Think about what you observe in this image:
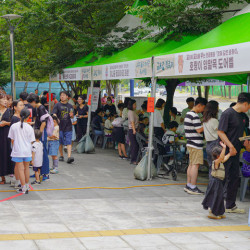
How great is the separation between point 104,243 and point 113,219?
51.6 inches

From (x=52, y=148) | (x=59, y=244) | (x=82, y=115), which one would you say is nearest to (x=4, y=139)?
(x=52, y=148)

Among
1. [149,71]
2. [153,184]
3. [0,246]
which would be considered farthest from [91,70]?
[0,246]

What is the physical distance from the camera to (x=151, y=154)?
11156 millimetres

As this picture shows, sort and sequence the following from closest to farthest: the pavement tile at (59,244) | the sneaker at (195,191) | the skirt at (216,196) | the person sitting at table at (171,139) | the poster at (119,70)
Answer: the pavement tile at (59,244) → the skirt at (216,196) → the sneaker at (195,191) → the person sitting at table at (171,139) → the poster at (119,70)

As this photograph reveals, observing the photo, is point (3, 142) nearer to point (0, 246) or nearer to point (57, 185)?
point (57, 185)

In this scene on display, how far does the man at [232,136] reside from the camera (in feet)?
25.9

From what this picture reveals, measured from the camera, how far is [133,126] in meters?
13.1

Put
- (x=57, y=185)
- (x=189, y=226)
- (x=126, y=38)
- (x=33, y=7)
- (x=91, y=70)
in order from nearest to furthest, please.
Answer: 1. (x=189, y=226)
2. (x=57, y=185)
3. (x=91, y=70)
4. (x=126, y=38)
5. (x=33, y=7)

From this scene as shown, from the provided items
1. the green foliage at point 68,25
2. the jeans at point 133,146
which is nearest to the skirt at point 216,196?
the jeans at point 133,146

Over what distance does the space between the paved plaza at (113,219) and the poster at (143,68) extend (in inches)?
92.3

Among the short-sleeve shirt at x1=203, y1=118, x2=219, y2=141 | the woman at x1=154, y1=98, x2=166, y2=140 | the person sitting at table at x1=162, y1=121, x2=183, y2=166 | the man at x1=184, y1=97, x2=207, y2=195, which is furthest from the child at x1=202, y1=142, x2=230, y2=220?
the woman at x1=154, y1=98, x2=166, y2=140

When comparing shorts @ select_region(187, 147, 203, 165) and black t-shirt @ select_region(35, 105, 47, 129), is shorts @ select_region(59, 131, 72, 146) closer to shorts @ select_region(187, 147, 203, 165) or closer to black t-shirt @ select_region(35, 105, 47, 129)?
black t-shirt @ select_region(35, 105, 47, 129)

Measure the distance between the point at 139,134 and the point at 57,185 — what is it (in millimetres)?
3235

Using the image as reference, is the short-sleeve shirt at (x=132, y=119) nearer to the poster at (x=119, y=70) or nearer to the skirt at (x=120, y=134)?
the poster at (x=119, y=70)
